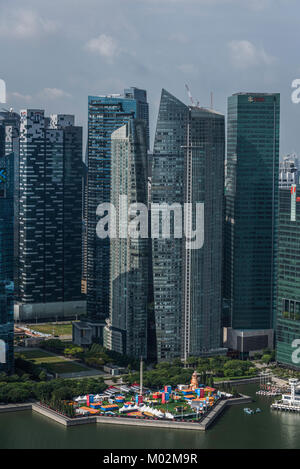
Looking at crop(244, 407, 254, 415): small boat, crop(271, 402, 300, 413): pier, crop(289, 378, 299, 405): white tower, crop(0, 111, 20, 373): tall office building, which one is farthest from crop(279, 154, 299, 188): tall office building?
crop(0, 111, 20, 373): tall office building

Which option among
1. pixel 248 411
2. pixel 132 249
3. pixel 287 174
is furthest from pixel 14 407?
pixel 287 174

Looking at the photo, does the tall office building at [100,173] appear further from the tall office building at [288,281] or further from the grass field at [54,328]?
the tall office building at [288,281]

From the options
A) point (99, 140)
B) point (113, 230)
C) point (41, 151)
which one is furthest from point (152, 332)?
point (41, 151)

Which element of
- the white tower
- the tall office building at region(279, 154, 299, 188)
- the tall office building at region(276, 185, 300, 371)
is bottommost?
the white tower

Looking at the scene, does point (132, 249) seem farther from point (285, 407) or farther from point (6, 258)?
point (285, 407)

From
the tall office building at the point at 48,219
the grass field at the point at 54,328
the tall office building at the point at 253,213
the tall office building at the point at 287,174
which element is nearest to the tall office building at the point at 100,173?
the grass field at the point at 54,328

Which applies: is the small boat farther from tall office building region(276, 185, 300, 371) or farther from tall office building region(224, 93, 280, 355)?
tall office building region(224, 93, 280, 355)
